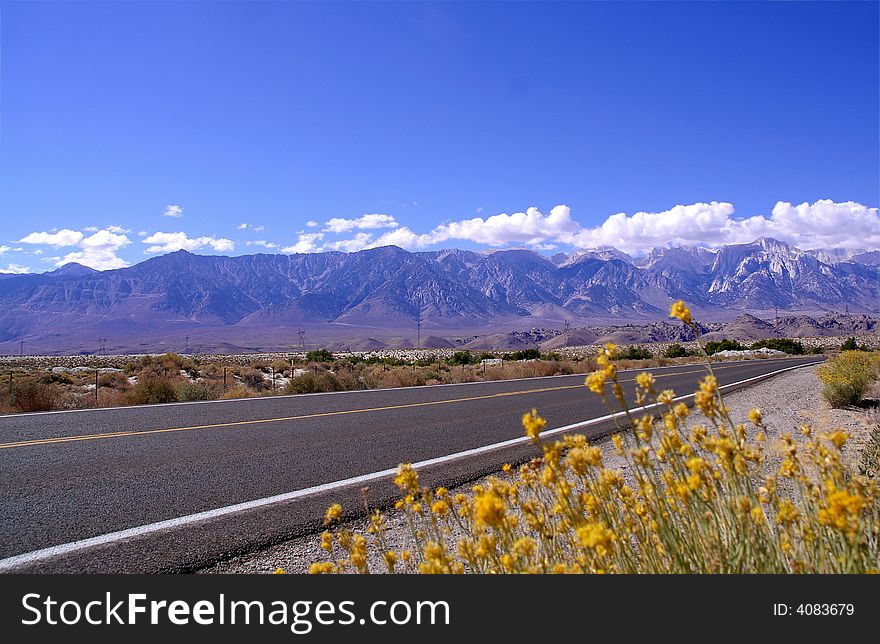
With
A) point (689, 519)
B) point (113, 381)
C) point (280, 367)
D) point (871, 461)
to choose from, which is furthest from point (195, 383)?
point (280, 367)

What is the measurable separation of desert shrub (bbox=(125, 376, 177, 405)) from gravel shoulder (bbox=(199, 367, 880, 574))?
9980 millimetres

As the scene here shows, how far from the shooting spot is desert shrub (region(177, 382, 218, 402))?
44.8ft

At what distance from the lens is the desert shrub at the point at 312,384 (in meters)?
16.2

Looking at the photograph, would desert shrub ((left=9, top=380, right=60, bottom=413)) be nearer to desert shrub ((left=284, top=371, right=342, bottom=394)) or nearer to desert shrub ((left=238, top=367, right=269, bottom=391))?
desert shrub ((left=284, top=371, right=342, bottom=394))

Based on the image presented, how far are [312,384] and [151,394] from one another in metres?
4.25

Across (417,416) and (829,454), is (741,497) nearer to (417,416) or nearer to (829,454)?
(829,454)

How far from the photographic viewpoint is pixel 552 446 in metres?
2.38

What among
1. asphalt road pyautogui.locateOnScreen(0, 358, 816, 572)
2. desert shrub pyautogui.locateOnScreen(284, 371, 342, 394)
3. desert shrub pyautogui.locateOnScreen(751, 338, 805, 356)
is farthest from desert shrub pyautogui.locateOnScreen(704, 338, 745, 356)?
asphalt road pyautogui.locateOnScreen(0, 358, 816, 572)

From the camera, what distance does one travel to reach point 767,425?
9336 millimetres

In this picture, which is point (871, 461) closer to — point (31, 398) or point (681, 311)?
point (681, 311)

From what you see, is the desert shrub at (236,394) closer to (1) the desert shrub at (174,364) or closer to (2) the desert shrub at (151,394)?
(2) the desert shrub at (151,394)
